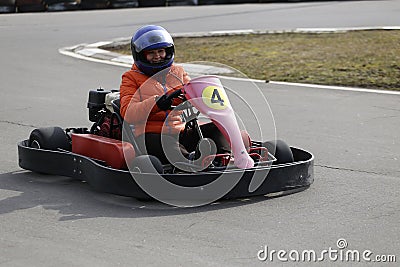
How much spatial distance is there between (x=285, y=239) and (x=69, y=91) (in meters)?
6.22

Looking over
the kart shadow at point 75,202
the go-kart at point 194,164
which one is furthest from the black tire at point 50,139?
the kart shadow at point 75,202

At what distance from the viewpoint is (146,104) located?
19.0 feet

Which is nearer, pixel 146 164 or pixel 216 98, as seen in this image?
pixel 146 164

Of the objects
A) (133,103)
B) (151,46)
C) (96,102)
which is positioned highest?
(151,46)

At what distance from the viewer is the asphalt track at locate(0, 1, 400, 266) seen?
459cm

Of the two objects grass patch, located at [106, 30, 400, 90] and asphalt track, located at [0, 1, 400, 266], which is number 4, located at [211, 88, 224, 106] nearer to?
asphalt track, located at [0, 1, 400, 266]

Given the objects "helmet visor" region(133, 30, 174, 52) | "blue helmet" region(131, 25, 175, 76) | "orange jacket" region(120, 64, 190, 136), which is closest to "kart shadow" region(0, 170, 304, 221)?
"orange jacket" region(120, 64, 190, 136)

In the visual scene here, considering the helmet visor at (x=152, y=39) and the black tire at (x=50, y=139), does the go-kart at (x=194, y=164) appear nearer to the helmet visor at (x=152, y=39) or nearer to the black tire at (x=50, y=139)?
the black tire at (x=50, y=139)

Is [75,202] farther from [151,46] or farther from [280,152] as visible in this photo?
[280,152]

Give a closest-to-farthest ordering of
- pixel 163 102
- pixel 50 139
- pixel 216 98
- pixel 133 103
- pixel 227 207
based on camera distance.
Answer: pixel 227 207 < pixel 216 98 < pixel 163 102 < pixel 133 103 < pixel 50 139

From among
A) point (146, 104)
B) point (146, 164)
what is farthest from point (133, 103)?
point (146, 164)

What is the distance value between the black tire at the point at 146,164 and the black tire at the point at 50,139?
100 centimetres

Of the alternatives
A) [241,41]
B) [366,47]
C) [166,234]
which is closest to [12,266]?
[166,234]

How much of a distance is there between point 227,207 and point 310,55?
7.92 m
